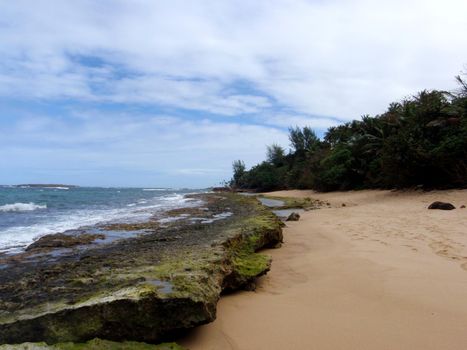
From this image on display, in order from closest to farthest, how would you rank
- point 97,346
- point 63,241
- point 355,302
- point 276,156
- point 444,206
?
point 97,346
point 355,302
point 63,241
point 444,206
point 276,156

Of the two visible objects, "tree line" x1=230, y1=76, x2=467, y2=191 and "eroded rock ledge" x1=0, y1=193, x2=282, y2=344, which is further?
"tree line" x1=230, y1=76, x2=467, y2=191

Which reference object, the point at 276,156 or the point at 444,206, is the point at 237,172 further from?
the point at 444,206

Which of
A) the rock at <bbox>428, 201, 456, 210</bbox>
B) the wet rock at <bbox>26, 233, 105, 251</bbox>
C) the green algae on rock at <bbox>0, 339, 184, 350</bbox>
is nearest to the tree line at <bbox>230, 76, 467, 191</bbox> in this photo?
the rock at <bbox>428, 201, 456, 210</bbox>

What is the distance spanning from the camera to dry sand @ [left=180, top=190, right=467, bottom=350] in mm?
3557

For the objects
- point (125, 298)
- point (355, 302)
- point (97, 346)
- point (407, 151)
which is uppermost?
point (407, 151)

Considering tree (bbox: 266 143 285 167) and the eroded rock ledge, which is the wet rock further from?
tree (bbox: 266 143 285 167)

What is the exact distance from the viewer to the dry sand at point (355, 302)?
3557 mm

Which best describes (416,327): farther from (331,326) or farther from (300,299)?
(300,299)

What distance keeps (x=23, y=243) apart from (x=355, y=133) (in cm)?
3312

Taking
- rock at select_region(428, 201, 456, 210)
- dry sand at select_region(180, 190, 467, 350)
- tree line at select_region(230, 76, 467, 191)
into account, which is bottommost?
dry sand at select_region(180, 190, 467, 350)

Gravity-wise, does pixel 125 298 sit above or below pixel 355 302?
above

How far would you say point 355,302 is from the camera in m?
4.45

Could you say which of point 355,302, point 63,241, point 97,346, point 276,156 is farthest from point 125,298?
point 276,156

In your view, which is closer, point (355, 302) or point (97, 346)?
point (97, 346)
